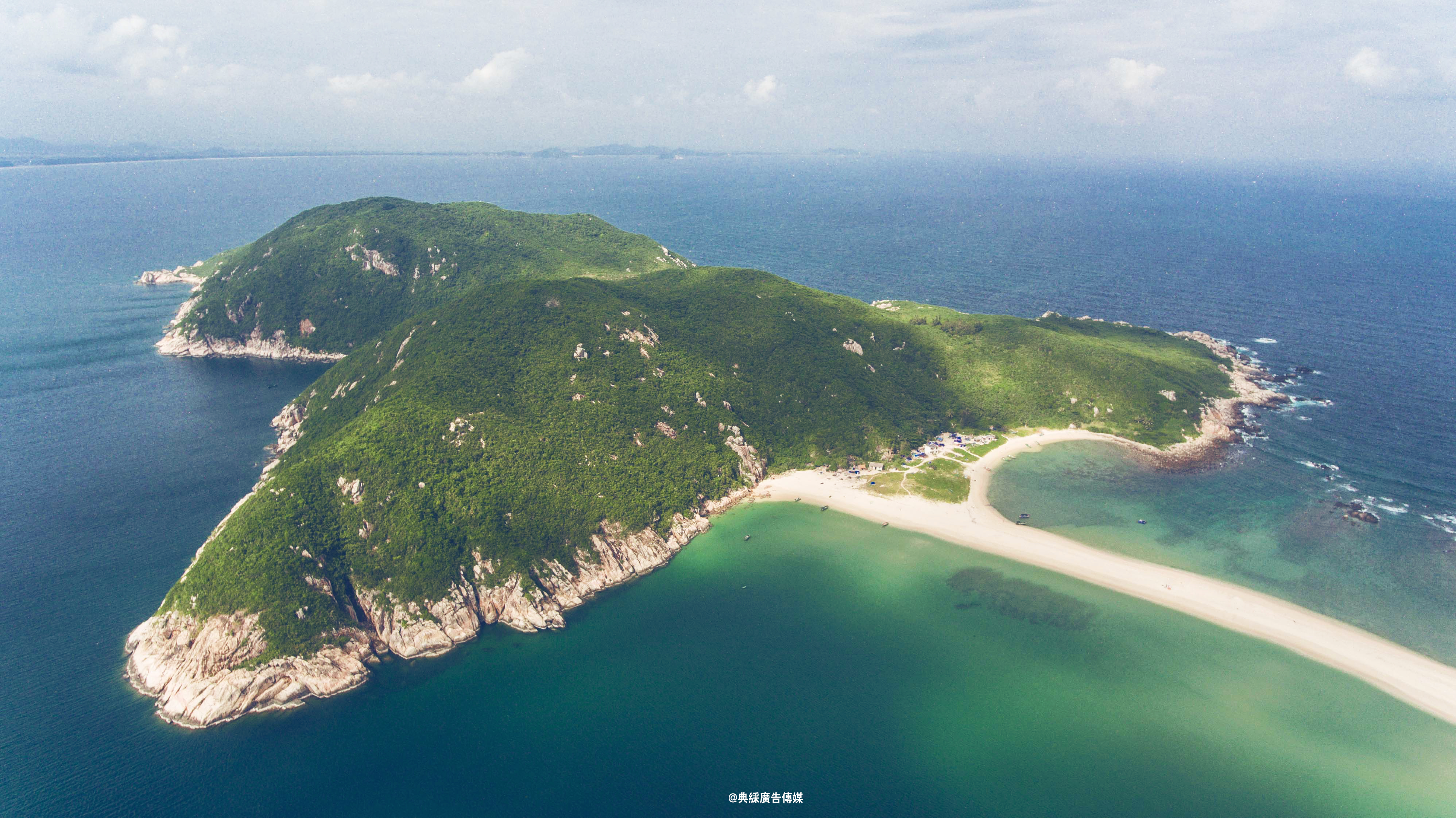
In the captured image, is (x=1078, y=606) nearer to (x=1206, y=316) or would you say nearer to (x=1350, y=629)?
(x=1350, y=629)

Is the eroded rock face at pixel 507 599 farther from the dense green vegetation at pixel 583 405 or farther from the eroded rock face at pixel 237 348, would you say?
the eroded rock face at pixel 237 348

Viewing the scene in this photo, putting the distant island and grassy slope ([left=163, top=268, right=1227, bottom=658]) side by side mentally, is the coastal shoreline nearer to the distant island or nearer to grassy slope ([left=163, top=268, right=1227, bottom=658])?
the distant island

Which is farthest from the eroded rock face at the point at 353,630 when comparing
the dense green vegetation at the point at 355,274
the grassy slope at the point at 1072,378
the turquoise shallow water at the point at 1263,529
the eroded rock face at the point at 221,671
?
the dense green vegetation at the point at 355,274

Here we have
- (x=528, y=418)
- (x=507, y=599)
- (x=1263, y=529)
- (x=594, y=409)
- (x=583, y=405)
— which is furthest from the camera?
(x=583, y=405)

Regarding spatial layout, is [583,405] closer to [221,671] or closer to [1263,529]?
[221,671]

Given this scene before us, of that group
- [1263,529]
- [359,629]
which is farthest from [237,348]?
[1263,529]

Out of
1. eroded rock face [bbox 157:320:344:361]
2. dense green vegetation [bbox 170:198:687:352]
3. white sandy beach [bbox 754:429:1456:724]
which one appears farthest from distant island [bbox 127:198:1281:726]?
white sandy beach [bbox 754:429:1456:724]
